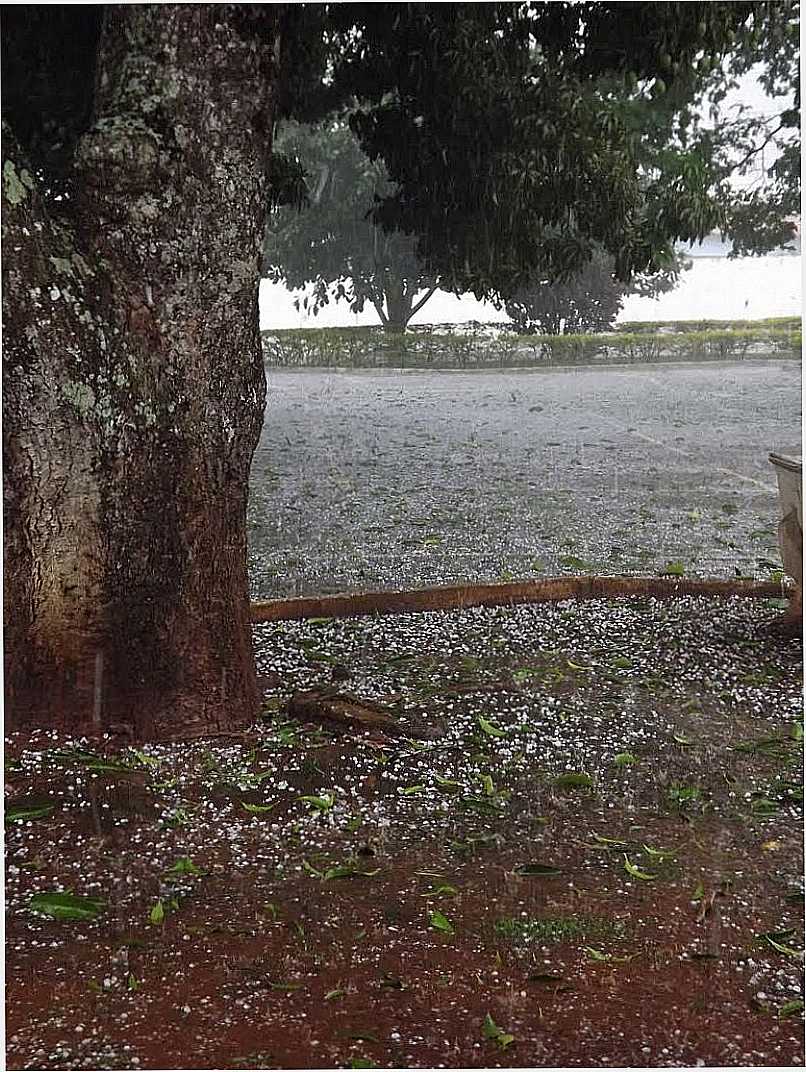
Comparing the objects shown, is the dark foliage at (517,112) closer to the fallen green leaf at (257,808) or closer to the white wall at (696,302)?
the white wall at (696,302)

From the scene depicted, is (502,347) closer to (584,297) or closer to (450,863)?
(584,297)

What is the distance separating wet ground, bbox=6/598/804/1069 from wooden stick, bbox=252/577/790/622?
0.03 metres

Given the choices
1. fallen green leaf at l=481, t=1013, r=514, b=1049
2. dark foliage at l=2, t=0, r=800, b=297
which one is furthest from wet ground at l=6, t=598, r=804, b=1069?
dark foliage at l=2, t=0, r=800, b=297

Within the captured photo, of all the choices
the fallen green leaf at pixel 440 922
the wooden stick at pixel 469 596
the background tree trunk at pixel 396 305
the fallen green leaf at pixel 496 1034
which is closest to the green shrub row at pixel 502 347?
the background tree trunk at pixel 396 305

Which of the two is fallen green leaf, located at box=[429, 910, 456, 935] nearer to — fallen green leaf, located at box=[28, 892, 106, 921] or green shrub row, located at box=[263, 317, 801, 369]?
fallen green leaf, located at box=[28, 892, 106, 921]

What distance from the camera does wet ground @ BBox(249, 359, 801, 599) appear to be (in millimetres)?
2352

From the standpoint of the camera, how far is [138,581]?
7.43 ft

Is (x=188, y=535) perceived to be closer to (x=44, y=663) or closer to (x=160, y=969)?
(x=44, y=663)

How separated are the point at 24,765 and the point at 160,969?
499 millimetres

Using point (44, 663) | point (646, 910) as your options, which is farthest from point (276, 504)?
point (646, 910)

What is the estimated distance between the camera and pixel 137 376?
87.6 inches

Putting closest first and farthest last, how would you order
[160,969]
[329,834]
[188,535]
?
[160,969] → [329,834] → [188,535]

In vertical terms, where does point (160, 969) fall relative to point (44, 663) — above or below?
below

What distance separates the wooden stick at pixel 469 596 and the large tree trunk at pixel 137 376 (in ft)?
0.58
